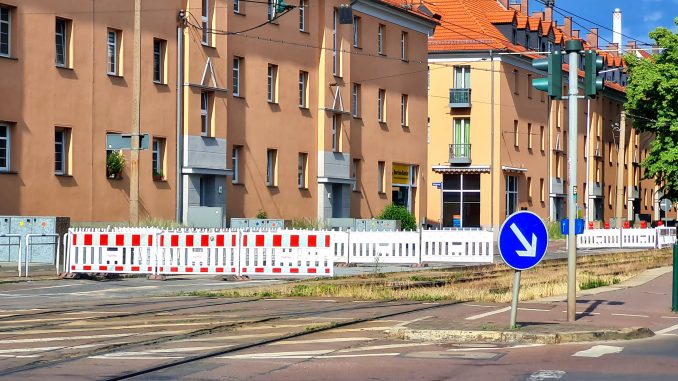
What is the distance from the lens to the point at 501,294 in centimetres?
2328

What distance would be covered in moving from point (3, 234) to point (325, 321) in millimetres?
14881

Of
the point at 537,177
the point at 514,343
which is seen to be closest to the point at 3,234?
the point at 514,343

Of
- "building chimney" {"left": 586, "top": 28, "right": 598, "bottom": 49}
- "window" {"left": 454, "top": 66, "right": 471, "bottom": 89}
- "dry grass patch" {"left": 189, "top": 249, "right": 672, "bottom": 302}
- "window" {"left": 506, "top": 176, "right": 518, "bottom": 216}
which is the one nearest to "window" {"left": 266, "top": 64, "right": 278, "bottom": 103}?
"dry grass patch" {"left": 189, "top": 249, "right": 672, "bottom": 302}

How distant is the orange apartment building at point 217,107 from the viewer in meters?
36.0

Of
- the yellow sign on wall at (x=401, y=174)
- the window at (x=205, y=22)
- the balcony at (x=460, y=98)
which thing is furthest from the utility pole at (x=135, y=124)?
the balcony at (x=460, y=98)

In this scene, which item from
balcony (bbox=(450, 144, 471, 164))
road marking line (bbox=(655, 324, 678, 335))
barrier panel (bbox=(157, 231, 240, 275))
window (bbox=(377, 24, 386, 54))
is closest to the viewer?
road marking line (bbox=(655, 324, 678, 335))

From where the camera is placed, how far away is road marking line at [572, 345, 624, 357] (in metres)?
13.4

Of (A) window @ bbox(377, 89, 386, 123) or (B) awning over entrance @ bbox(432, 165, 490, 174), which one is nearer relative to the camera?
(A) window @ bbox(377, 89, 386, 123)

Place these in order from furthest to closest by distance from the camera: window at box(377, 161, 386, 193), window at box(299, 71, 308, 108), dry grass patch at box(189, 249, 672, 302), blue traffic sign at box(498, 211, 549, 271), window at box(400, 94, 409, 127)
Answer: window at box(400, 94, 409, 127) → window at box(377, 161, 386, 193) → window at box(299, 71, 308, 108) → dry grass patch at box(189, 249, 672, 302) → blue traffic sign at box(498, 211, 549, 271)

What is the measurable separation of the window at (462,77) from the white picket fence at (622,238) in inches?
629

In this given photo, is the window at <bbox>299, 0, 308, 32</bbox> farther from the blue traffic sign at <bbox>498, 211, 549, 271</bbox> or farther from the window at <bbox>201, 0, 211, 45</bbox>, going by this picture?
the blue traffic sign at <bbox>498, 211, 549, 271</bbox>

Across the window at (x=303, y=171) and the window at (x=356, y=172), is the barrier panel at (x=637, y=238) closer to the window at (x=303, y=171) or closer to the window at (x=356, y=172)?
the window at (x=356, y=172)

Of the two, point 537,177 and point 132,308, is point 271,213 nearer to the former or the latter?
point 132,308

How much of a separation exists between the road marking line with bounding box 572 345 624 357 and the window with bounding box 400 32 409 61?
45851 millimetres
